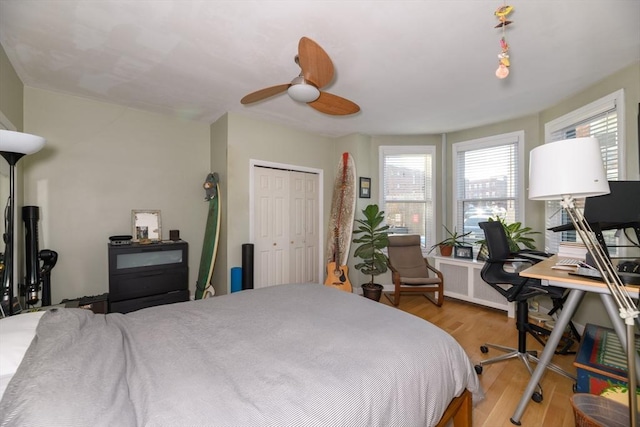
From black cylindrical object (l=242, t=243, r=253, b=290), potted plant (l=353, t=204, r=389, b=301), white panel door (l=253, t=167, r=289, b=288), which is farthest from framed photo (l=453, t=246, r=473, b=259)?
black cylindrical object (l=242, t=243, r=253, b=290)

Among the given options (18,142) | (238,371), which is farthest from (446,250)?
(18,142)

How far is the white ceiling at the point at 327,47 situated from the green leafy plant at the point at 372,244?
5.23 feet

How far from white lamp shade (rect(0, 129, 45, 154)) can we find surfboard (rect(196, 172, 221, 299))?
1.80 m

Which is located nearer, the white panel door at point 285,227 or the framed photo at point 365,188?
the white panel door at point 285,227

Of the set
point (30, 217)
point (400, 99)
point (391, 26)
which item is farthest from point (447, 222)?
point (30, 217)

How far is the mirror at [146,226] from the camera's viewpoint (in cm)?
314

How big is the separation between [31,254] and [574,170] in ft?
12.9

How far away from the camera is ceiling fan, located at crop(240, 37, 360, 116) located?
1509 mm

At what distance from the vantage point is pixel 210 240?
11.2 feet

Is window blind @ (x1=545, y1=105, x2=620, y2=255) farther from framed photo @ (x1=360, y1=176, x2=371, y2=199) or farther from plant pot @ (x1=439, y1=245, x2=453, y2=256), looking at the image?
framed photo @ (x1=360, y1=176, x2=371, y2=199)

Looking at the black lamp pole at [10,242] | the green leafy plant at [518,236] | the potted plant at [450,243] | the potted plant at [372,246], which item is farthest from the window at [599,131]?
the black lamp pole at [10,242]

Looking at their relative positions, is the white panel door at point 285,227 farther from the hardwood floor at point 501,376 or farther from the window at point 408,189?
the hardwood floor at point 501,376

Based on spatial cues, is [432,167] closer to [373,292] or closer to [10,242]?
[373,292]

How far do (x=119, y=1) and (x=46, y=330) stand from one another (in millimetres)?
1811
